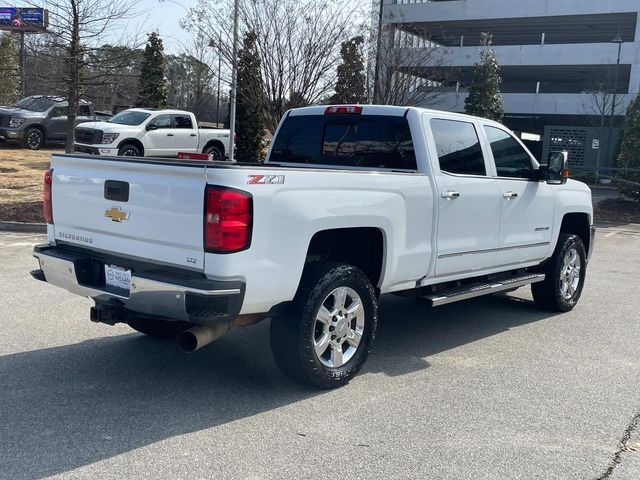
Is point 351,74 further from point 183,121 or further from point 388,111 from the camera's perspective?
point 388,111

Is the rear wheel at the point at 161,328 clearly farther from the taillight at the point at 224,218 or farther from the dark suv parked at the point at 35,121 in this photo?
the dark suv parked at the point at 35,121

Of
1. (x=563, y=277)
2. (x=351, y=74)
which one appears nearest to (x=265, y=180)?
(x=563, y=277)

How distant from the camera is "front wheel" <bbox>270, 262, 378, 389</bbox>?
4.34 m

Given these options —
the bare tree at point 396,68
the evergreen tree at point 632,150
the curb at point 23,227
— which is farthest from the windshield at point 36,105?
the evergreen tree at point 632,150

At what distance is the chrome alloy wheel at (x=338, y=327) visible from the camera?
453cm

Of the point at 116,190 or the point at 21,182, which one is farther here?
the point at 21,182

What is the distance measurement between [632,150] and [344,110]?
48.7 ft

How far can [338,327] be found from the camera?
4.61 metres

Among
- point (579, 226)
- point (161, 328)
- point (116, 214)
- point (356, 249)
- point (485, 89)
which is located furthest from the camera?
point (485, 89)

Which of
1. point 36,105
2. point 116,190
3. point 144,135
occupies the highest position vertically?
point 36,105

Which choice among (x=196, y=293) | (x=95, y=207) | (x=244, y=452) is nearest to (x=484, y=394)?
(x=244, y=452)

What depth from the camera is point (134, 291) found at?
4.06 m

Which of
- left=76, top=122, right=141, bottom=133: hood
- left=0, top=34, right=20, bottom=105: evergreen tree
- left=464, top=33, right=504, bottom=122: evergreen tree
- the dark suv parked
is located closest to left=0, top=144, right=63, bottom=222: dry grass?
the dark suv parked

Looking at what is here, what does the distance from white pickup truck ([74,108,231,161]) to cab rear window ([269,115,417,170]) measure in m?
13.7
